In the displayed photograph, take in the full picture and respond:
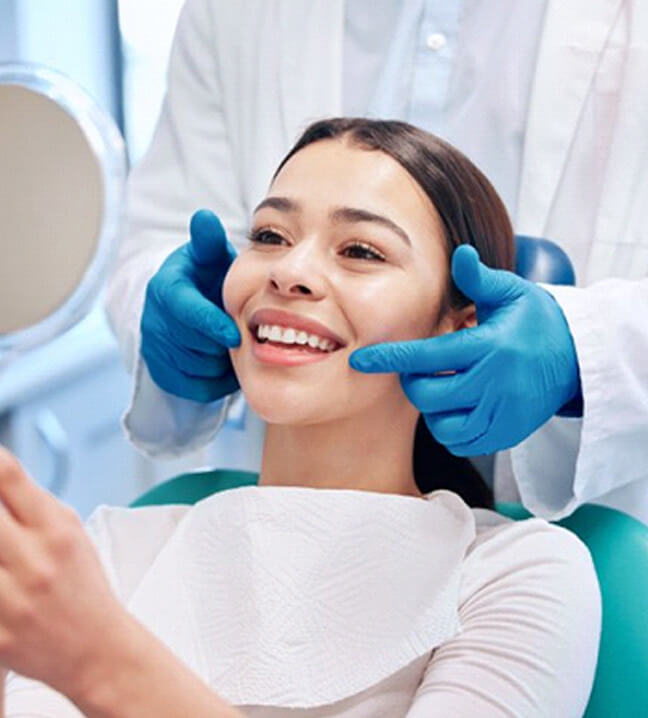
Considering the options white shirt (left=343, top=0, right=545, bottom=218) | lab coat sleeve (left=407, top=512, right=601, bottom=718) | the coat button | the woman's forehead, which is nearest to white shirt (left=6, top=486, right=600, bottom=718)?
lab coat sleeve (left=407, top=512, right=601, bottom=718)

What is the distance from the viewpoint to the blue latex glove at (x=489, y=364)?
1208 mm

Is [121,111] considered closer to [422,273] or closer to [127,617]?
[422,273]

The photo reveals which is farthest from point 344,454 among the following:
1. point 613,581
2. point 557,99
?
point 557,99

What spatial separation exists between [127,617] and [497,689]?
43cm

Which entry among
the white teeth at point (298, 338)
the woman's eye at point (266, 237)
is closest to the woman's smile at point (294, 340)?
the white teeth at point (298, 338)

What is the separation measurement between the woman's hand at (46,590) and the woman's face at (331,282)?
1.70 ft

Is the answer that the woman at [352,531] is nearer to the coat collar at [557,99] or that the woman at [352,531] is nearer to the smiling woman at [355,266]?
the smiling woman at [355,266]

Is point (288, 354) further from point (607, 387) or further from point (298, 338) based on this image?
point (607, 387)

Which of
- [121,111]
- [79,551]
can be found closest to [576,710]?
[79,551]

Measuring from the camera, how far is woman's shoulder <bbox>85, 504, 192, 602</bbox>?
1.36 metres

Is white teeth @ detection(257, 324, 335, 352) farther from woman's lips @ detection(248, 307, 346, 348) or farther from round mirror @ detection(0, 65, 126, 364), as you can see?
round mirror @ detection(0, 65, 126, 364)

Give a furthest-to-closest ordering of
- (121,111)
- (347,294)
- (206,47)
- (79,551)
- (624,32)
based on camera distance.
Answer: (121,111)
(206,47)
(624,32)
(347,294)
(79,551)

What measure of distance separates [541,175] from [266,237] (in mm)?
425

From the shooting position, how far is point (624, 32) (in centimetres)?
156
